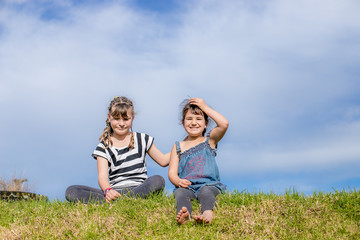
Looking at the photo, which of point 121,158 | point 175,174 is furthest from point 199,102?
point 121,158

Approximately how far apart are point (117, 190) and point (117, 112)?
1339 millimetres

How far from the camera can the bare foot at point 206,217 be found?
5143mm

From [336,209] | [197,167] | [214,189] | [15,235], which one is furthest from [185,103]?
[15,235]

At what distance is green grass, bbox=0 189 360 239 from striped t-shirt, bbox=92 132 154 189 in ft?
2.37

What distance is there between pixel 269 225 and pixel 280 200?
0.64 m

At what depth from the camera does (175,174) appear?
20.7 ft

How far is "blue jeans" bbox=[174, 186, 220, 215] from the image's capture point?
5.48 metres

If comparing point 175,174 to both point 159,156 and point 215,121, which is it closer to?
point 159,156

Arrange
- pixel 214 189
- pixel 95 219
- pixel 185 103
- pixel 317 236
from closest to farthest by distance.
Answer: pixel 317 236
pixel 95 219
pixel 214 189
pixel 185 103

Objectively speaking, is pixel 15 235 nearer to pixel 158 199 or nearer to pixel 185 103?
pixel 158 199

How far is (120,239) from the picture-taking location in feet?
17.2

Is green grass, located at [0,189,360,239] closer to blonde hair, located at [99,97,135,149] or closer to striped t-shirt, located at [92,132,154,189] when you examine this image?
striped t-shirt, located at [92,132,154,189]

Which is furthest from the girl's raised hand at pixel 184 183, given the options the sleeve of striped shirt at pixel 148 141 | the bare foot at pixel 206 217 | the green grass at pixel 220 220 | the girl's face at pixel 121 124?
the girl's face at pixel 121 124

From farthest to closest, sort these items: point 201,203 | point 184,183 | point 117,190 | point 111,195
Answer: point 117,190 → point 111,195 → point 184,183 → point 201,203
